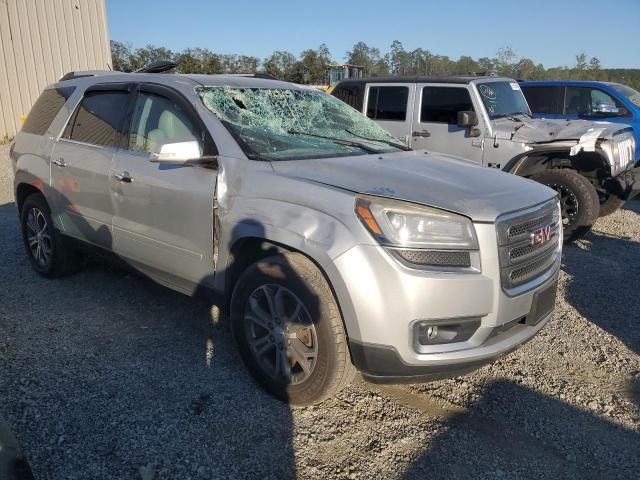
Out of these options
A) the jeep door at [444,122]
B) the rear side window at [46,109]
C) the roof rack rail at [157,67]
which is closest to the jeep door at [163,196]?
the roof rack rail at [157,67]

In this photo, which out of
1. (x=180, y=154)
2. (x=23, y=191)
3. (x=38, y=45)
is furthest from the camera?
(x=38, y=45)

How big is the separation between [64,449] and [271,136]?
206cm

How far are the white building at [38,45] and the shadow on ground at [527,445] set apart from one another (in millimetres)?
15746

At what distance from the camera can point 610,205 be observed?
24.3ft

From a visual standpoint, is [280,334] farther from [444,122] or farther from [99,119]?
[444,122]

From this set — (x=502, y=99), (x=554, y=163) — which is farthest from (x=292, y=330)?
(x=502, y=99)

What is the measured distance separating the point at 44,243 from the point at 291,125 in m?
2.70

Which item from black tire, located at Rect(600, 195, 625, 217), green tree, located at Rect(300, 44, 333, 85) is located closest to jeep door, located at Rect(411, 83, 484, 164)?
black tire, located at Rect(600, 195, 625, 217)

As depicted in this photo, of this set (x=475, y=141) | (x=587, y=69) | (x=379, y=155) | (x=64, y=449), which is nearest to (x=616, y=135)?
(x=475, y=141)

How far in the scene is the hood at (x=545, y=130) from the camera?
644cm

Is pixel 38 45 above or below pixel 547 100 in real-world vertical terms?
above

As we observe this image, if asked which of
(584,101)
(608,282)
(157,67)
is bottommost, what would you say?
(608,282)

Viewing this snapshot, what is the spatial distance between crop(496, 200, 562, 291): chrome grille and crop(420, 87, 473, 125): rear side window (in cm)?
431

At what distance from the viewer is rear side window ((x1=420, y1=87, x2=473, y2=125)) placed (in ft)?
23.5
